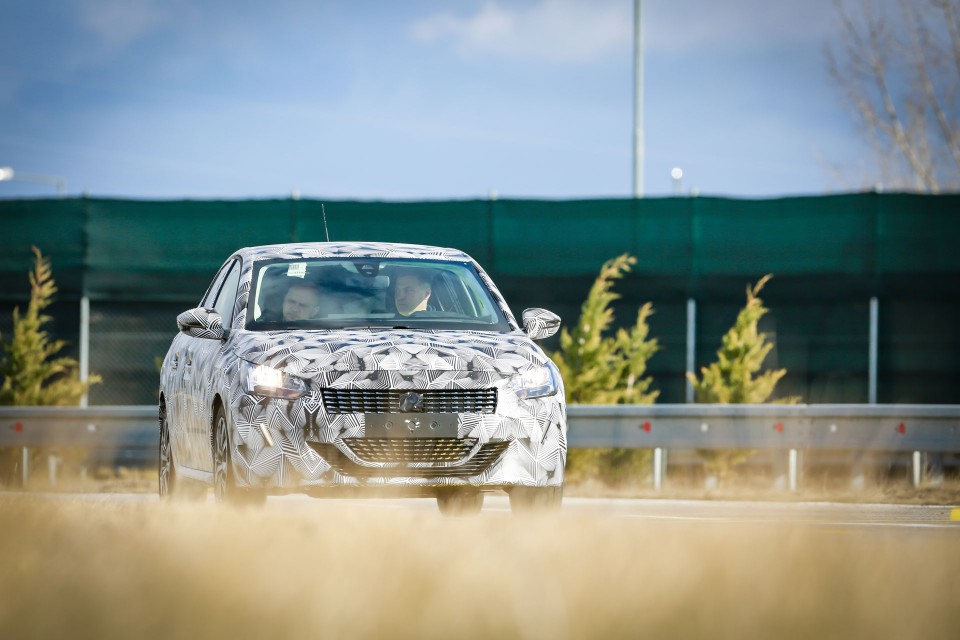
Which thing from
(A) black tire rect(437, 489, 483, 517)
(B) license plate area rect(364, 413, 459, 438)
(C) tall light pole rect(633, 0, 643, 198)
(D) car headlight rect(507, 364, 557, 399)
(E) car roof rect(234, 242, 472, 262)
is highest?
(C) tall light pole rect(633, 0, 643, 198)

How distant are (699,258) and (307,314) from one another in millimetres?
8154

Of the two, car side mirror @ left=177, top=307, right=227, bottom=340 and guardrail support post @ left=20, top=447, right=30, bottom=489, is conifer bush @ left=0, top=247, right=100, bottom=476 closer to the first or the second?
guardrail support post @ left=20, top=447, right=30, bottom=489

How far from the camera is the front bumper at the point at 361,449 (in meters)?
8.55

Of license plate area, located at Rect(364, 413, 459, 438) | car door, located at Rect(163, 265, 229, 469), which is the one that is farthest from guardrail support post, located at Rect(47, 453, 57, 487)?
license plate area, located at Rect(364, 413, 459, 438)

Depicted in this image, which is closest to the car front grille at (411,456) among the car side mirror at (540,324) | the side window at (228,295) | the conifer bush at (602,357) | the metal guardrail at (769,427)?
the car side mirror at (540,324)

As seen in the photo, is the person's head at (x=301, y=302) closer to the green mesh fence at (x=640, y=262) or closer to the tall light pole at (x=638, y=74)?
the green mesh fence at (x=640, y=262)

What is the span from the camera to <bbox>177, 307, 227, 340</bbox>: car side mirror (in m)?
9.59

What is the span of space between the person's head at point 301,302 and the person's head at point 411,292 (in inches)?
20.0

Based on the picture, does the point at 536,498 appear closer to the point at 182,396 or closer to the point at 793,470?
the point at 182,396

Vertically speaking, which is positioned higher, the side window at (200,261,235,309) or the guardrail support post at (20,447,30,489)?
the side window at (200,261,235,309)

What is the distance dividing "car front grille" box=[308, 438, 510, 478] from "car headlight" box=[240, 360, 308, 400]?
0.97 feet

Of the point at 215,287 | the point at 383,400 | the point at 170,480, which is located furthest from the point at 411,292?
the point at 170,480

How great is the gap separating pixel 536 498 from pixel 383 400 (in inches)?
42.3

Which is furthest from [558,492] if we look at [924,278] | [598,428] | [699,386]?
[924,278]
